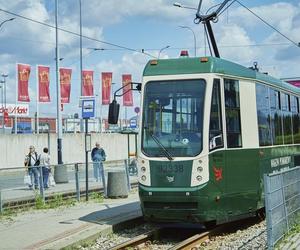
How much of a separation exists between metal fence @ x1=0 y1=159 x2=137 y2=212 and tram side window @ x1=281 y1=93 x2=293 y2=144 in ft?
20.9

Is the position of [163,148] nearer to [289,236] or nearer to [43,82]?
[289,236]

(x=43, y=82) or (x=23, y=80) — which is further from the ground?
(x=23, y=80)

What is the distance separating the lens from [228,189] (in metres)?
11.8

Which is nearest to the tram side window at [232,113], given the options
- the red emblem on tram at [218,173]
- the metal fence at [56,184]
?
the red emblem on tram at [218,173]

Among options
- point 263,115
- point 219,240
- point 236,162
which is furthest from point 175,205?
point 263,115

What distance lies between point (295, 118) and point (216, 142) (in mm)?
5890

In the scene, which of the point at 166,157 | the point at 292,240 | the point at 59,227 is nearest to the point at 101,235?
the point at 59,227

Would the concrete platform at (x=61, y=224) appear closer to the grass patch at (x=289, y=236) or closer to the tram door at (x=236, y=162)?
the tram door at (x=236, y=162)

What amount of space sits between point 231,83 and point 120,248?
4137 mm

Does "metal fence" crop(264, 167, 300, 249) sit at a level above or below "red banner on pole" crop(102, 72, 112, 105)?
below

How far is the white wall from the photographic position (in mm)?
40688

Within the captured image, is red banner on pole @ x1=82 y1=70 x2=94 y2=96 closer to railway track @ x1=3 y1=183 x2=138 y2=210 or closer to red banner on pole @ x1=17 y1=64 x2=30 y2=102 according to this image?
red banner on pole @ x1=17 y1=64 x2=30 y2=102

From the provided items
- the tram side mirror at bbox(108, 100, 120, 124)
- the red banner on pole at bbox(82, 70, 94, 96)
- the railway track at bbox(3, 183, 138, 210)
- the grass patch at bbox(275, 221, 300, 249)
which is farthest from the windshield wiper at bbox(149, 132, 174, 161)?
the red banner on pole at bbox(82, 70, 94, 96)

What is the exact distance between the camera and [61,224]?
13.2 m
